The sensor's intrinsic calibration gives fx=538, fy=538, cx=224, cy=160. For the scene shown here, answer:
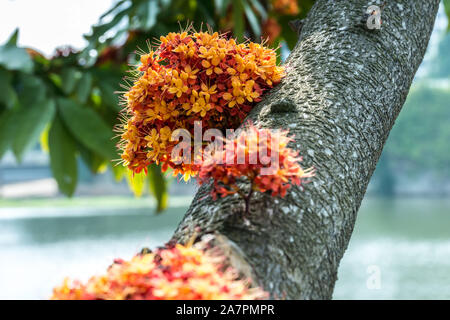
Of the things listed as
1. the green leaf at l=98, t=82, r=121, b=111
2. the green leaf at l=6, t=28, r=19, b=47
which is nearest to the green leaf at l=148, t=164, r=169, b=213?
the green leaf at l=98, t=82, r=121, b=111

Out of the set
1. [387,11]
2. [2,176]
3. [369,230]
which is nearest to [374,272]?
[387,11]

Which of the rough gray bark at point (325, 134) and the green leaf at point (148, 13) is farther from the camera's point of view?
the green leaf at point (148, 13)

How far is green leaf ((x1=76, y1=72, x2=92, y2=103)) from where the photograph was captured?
4.24 meters

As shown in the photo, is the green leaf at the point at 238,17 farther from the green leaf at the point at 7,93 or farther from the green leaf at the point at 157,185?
the green leaf at the point at 7,93

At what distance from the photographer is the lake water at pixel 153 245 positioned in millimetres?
8227

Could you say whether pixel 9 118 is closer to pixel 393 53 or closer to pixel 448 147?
pixel 393 53

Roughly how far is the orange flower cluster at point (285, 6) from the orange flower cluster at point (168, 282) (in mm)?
4630

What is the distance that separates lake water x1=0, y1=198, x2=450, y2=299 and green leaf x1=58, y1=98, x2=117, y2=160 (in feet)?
3.08

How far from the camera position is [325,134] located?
122cm

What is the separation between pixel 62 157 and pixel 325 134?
10.9 ft

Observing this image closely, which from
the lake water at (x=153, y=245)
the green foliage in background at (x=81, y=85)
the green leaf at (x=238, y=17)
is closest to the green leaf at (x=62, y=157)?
the green foliage in background at (x=81, y=85)

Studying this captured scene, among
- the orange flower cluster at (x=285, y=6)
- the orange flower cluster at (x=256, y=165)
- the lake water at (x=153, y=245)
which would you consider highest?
the orange flower cluster at (x=285, y=6)

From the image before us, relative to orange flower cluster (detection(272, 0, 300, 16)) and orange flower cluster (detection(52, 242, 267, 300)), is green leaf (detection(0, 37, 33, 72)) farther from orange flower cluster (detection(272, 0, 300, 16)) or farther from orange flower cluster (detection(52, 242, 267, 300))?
orange flower cluster (detection(52, 242, 267, 300))

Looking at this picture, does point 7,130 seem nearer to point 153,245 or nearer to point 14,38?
point 14,38
